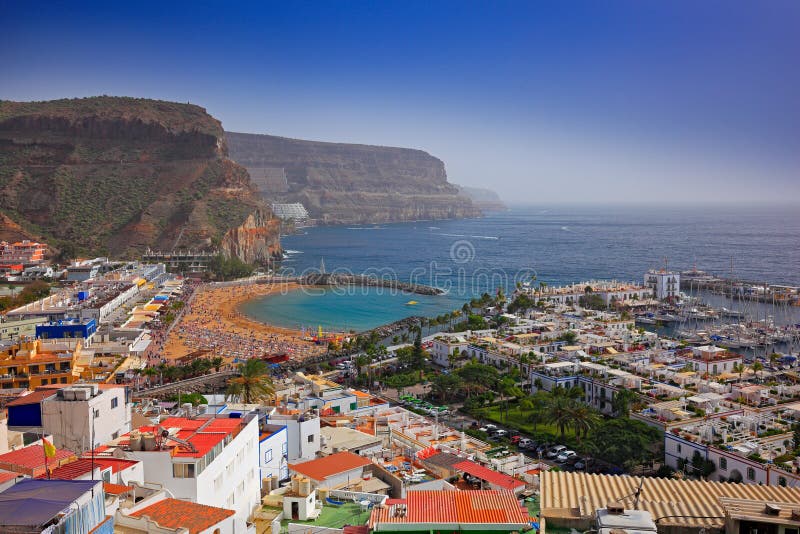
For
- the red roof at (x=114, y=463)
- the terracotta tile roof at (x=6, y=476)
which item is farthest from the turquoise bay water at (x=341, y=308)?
the terracotta tile roof at (x=6, y=476)

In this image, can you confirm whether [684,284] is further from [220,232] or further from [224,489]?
[224,489]

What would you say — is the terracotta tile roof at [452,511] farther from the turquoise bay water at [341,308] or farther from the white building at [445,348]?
the turquoise bay water at [341,308]

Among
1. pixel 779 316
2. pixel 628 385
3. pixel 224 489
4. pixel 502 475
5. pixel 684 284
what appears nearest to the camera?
pixel 224 489

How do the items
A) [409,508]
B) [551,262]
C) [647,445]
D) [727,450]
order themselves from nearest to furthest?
1. [409,508]
2. [727,450]
3. [647,445]
4. [551,262]

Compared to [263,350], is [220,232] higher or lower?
higher

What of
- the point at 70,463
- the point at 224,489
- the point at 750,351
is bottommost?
the point at 750,351

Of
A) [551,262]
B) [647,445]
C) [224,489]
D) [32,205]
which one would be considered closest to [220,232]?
[32,205]

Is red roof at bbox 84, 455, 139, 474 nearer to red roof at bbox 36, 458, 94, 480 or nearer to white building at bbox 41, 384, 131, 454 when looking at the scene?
red roof at bbox 36, 458, 94, 480

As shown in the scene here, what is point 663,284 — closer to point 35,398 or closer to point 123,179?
point 35,398

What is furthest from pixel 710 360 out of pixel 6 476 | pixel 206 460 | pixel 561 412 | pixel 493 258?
pixel 493 258
